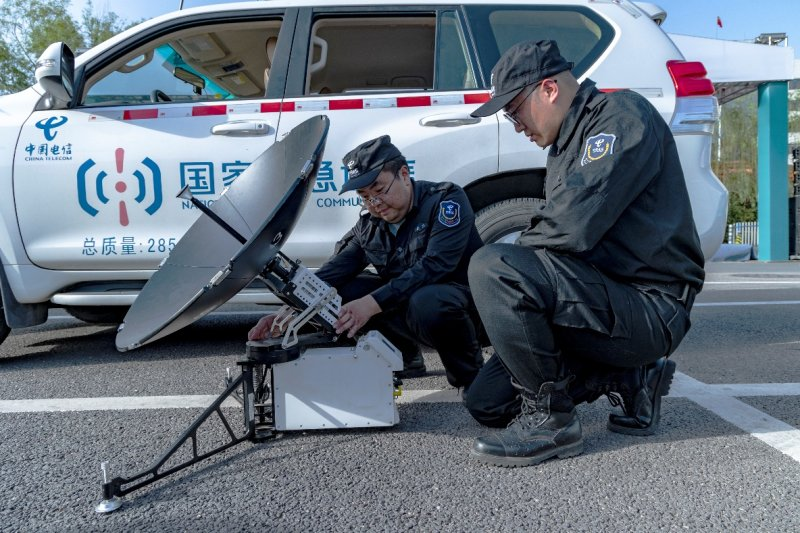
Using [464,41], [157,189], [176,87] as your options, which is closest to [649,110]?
[464,41]

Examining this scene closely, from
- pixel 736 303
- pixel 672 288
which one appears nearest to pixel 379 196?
pixel 672 288

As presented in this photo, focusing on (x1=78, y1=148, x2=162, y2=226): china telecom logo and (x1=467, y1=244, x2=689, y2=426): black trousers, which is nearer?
(x1=467, y1=244, x2=689, y2=426): black trousers

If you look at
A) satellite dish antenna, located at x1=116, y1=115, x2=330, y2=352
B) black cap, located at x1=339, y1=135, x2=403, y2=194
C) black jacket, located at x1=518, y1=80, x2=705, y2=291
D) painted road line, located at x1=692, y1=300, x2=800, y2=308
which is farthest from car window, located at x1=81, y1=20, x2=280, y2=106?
painted road line, located at x1=692, y1=300, x2=800, y2=308

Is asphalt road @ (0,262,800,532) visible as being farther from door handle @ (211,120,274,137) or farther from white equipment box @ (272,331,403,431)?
door handle @ (211,120,274,137)

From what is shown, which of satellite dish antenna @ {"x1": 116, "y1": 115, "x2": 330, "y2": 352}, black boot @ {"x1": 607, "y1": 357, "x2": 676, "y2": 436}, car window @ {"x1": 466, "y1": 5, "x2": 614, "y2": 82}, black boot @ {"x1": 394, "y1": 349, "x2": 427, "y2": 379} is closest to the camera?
satellite dish antenna @ {"x1": 116, "y1": 115, "x2": 330, "y2": 352}

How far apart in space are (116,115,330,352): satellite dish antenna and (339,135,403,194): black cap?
32cm

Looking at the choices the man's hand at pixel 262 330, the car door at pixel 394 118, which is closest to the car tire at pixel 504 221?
the car door at pixel 394 118

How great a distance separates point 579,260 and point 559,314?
0.18m

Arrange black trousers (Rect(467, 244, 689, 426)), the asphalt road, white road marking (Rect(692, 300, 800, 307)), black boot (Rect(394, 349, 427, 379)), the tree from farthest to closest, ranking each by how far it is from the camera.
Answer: the tree → white road marking (Rect(692, 300, 800, 307)) → black boot (Rect(394, 349, 427, 379)) → black trousers (Rect(467, 244, 689, 426)) → the asphalt road

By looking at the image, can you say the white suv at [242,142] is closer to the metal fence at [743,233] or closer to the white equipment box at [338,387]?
the white equipment box at [338,387]

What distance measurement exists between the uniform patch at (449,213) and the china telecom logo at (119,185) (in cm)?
160

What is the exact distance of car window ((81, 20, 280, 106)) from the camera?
364 cm

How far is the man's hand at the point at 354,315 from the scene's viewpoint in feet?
7.52

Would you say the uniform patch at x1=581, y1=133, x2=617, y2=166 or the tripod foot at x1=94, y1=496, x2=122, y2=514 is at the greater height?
the uniform patch at x1=581, y1=133, x2=617, y2=166
